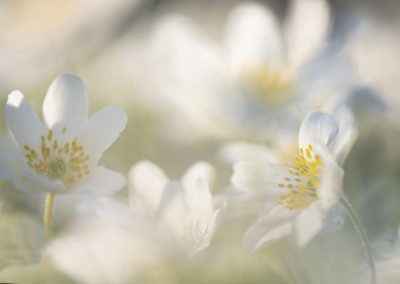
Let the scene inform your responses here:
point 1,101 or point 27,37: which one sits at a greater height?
point 27,37

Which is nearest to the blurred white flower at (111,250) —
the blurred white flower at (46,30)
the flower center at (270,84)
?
the flower center at (270,84)

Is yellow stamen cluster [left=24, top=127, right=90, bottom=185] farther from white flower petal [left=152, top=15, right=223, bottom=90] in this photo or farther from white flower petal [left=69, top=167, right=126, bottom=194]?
white flower petal [left=152, top=15, right=223, bottom=90]

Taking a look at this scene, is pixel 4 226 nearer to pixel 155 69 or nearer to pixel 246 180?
pixel 246 180

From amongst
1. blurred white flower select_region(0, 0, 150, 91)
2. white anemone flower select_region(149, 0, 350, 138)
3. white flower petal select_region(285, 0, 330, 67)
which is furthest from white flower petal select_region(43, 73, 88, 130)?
blurred white flower select_region(0, 0, 150, 91)

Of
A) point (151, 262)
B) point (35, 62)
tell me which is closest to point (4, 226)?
point (151, 262)

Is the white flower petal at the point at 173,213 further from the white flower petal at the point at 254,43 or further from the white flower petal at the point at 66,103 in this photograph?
the white flower petal at the point at 254,43

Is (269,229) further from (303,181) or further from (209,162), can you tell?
(209,162)
